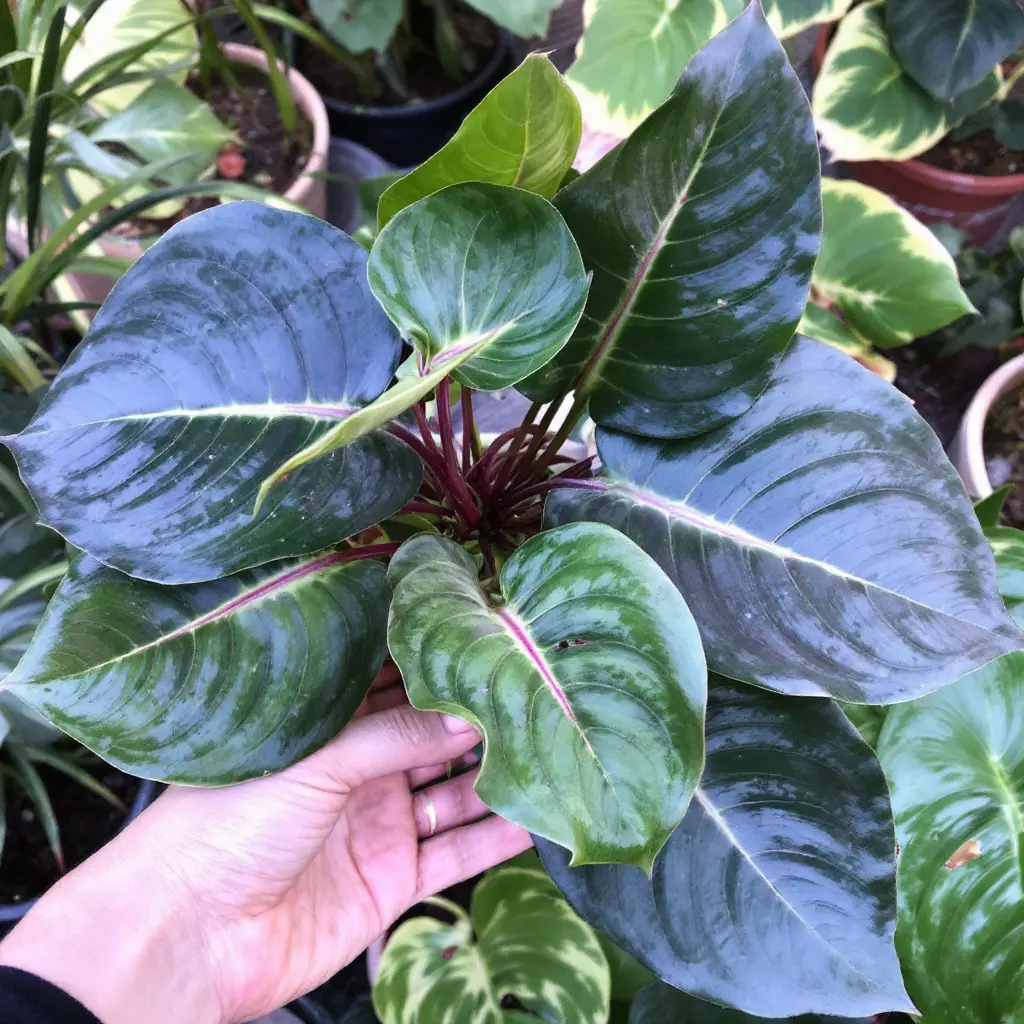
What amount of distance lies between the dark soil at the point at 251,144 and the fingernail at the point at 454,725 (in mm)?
1197

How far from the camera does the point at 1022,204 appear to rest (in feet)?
5.81

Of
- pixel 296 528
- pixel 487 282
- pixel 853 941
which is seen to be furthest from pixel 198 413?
pixel 853 941

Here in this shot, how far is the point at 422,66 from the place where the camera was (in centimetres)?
181

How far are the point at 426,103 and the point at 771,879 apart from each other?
163 centimetres

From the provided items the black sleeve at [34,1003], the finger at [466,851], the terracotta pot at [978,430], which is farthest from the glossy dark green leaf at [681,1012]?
the terracotta pot at [978,430]

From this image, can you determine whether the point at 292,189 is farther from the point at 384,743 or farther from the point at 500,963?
the point at 500,963

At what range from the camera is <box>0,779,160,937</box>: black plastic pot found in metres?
0.90

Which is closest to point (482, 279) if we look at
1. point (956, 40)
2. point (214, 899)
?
point (214, 899)

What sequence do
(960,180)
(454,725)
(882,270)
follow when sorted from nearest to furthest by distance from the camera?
(454,725), (882,270), (960,180)

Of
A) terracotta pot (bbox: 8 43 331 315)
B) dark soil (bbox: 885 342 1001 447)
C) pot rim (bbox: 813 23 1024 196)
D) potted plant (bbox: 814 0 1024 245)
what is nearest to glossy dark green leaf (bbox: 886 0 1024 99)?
potted plant (bbox: 814 0 1024 245)

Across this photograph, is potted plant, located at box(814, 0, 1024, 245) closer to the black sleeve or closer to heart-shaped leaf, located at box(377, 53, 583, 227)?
heart-shaped leaf, located at box(377, 53, 583, 227)

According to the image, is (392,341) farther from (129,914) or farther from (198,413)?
(129,914)

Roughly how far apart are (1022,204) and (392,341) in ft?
5.67

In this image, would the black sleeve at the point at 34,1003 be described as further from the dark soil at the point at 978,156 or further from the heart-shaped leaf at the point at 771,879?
the dark soil at the point at 978,156
